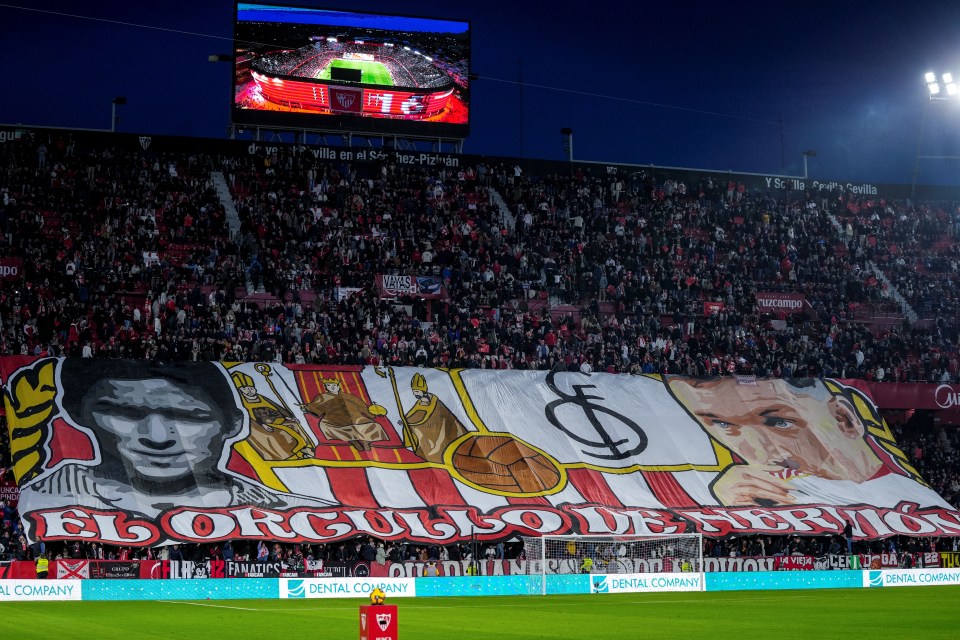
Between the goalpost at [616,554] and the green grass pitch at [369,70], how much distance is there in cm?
2613

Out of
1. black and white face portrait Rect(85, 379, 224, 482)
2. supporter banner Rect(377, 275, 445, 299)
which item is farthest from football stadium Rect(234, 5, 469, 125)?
black and white face portrait Rect(85, 379, 224, 482)

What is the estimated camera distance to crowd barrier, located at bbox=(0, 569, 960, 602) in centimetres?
Answer: 3347

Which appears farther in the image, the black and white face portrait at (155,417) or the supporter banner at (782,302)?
the supporter banner at (782,302)

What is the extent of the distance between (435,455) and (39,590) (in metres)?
16.0

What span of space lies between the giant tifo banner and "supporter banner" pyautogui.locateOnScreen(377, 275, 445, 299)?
16.1ft

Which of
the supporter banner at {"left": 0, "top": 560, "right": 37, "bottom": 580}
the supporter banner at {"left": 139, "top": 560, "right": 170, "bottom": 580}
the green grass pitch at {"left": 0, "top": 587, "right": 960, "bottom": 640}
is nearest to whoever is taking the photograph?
the green grass pitch at {"left": 0, "top": 587, "right": 960, "bottom": 640}

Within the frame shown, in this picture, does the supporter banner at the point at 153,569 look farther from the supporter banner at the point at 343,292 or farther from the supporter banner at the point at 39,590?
the supporter banner at the point at 343,292

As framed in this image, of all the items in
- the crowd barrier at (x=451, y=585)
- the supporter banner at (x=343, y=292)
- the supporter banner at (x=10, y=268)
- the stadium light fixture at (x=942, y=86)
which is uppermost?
the stadium light fixture at (x=942, y=86)

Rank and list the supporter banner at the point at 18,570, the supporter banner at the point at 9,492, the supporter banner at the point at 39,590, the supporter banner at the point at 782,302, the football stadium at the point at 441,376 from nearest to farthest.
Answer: the supporter banner at the point at 39,590 < the supporter banner at the point at 18,570 < the football stadium at the point at 441,376 < the supporter banner at the point at 9,492 < the supporter banner at the point at 782,302

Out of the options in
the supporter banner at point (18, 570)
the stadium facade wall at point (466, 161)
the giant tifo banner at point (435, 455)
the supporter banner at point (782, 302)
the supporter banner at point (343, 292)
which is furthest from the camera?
the supporter banner at point (782, 302)

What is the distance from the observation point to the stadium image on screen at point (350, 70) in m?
56.2

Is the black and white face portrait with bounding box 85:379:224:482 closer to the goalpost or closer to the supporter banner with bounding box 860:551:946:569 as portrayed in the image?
the goalpost

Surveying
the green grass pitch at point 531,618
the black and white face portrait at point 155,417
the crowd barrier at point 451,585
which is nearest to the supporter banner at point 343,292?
the black and white face portrait at point 155,417

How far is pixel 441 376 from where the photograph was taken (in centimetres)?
4750
